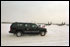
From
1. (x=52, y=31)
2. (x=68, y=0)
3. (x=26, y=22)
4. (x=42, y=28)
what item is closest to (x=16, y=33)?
(x=26, y=22)

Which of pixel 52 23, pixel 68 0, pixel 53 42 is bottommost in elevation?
pixel 53 42

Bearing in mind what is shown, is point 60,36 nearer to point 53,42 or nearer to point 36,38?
point 53,42

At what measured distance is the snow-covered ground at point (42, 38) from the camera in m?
5.11

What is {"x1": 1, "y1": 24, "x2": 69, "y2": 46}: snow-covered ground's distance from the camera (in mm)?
5113

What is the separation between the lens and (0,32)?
517 cm

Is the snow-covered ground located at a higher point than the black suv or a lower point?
lower

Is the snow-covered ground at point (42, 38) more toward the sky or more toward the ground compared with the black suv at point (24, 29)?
more toward the ground

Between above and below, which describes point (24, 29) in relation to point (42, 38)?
above

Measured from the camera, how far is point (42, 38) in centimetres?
528

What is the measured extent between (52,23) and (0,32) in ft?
8.56

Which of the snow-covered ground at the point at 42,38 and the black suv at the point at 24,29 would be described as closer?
the snow-covered ground at the point at 42,38

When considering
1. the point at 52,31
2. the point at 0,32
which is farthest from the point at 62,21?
the point at 0,32

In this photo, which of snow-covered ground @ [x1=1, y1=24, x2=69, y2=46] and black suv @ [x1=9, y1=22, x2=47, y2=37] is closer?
snow-covered ground @ [x1=1, y1=24, x2=69, y2=46]

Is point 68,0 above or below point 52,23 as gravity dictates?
above
